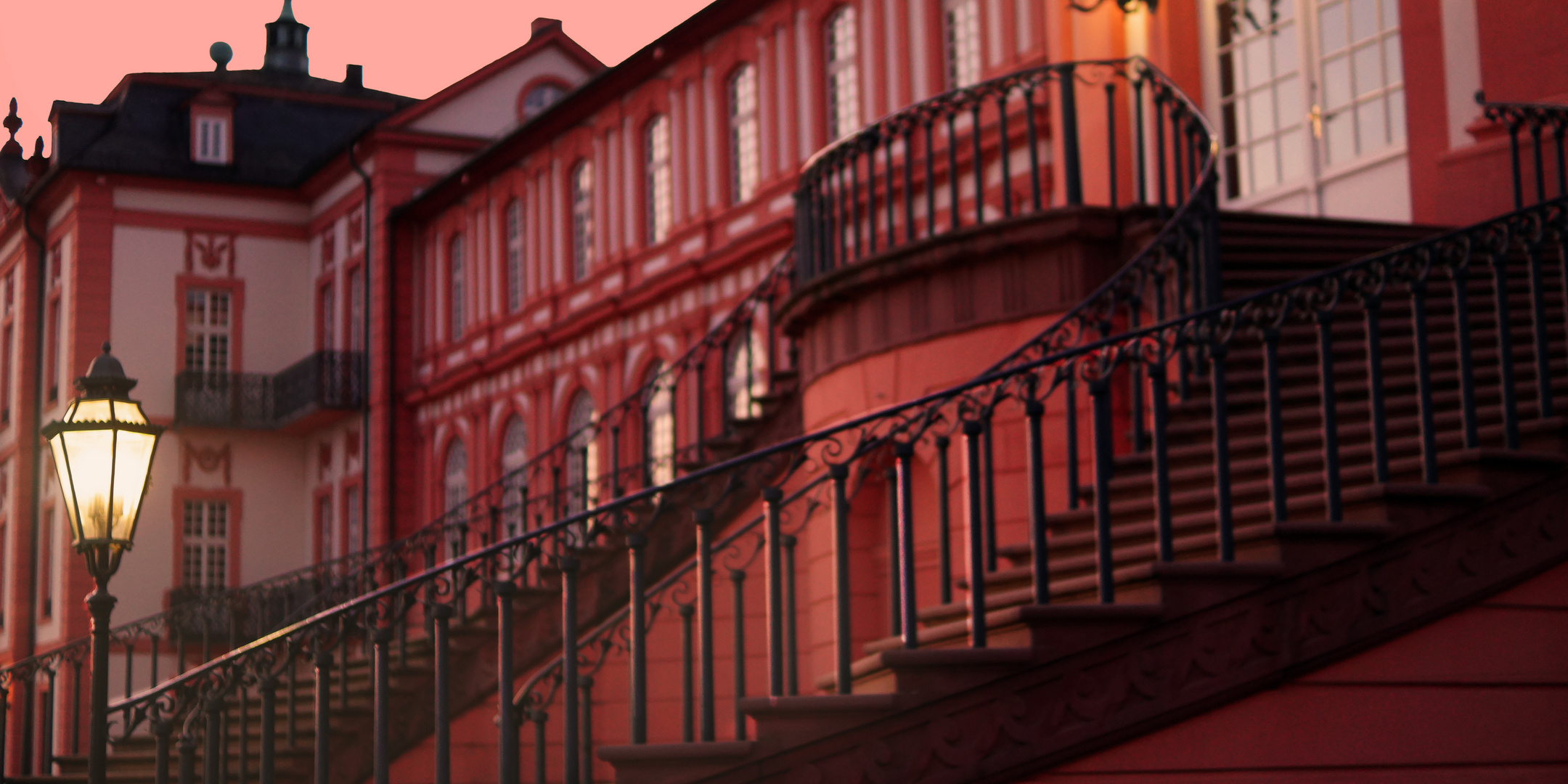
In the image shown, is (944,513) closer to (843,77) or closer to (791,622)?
(791,622)

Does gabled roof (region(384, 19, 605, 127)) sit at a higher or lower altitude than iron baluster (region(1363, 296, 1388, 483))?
higher

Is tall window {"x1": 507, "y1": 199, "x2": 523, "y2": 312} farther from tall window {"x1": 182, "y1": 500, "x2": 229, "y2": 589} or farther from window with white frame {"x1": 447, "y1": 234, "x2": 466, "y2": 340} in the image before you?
tall window {"x1": 182, "y1": 500, "x2": 229, "y2": 589}

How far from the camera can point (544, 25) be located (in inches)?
1259

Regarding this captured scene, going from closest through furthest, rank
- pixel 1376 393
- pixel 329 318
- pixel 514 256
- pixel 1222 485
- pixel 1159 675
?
pixel 1159 675 → pixel 1222 485 → pixel 1376 393 → pixel 514 256 → pixel 329 318

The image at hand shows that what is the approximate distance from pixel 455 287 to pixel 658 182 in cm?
627

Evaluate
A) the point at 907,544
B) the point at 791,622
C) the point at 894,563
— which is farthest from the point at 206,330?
the point at 907,544

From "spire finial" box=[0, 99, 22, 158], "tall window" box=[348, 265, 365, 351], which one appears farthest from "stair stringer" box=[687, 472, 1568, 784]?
"spire finial" box=[0, 99, 22, 158]

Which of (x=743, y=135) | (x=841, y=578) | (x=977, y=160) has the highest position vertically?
(x=743, y=135)

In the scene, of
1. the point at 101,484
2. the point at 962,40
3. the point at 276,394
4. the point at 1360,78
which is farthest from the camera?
the point at 276,394

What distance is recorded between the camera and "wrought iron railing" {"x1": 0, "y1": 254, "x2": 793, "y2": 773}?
1518cm

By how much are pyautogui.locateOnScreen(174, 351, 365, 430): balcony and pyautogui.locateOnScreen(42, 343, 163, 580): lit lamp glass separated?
21730 mm

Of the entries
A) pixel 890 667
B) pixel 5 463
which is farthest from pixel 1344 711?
pixel 5 463

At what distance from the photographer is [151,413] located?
31.0 meters

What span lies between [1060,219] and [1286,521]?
3.98 m
